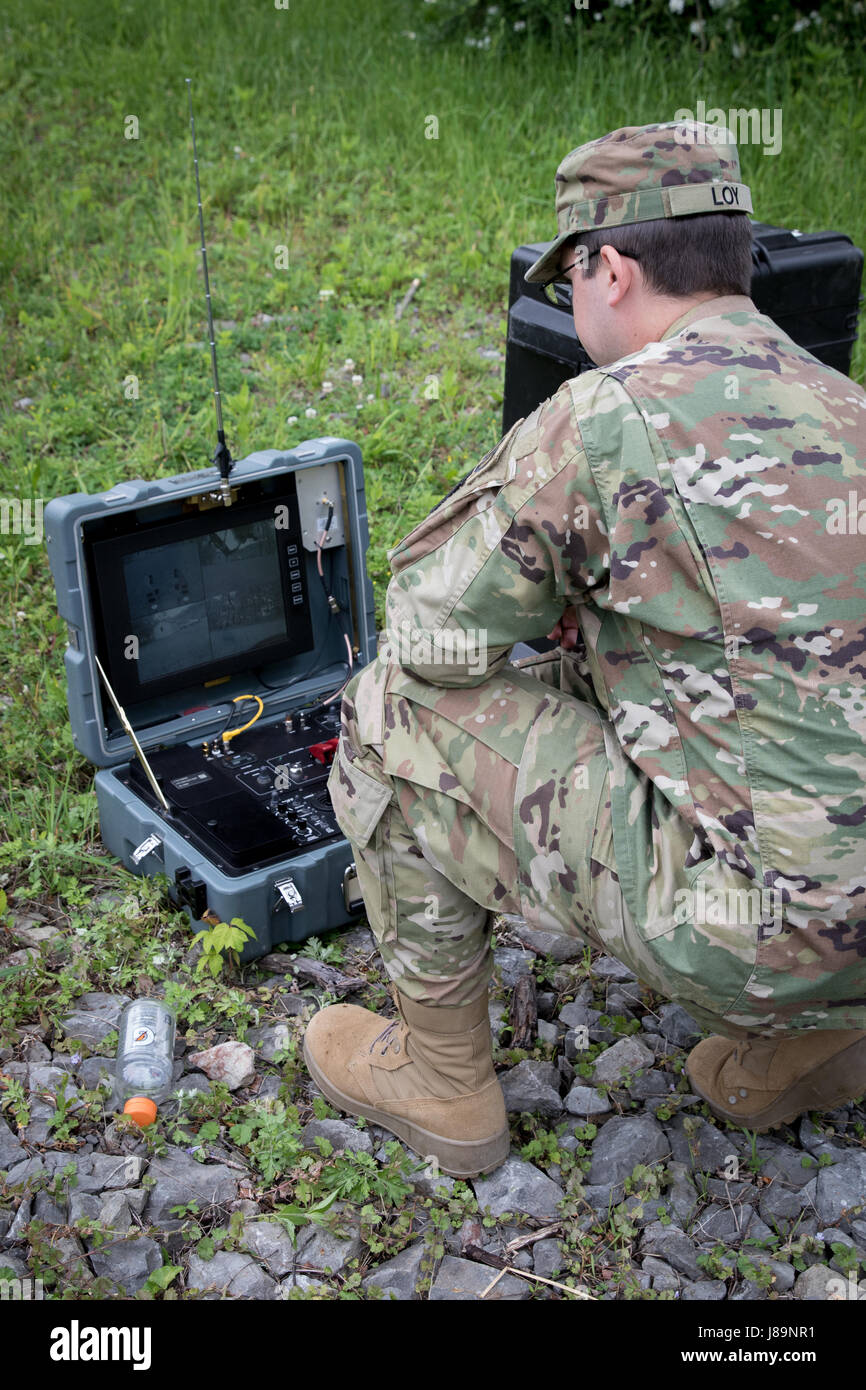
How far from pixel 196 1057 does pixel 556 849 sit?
1.10 m

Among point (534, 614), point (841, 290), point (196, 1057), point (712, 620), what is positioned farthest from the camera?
point (841, 290)

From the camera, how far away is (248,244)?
6473mm

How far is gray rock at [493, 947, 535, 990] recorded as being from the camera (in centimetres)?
311

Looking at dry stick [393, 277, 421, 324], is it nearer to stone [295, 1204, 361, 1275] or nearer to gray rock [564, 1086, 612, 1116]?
gray rock [564, 1086, 612, 1116]

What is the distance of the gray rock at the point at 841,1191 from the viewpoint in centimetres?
250

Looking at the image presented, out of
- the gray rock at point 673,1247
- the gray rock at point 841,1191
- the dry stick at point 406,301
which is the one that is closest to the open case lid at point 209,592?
the gray rock at point 673,1247

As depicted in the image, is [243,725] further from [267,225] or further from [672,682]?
[267,225]

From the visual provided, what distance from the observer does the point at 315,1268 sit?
2.38 meters

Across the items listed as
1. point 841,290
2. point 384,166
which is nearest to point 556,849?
point 841,290

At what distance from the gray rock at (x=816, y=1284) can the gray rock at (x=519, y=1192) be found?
460 mm

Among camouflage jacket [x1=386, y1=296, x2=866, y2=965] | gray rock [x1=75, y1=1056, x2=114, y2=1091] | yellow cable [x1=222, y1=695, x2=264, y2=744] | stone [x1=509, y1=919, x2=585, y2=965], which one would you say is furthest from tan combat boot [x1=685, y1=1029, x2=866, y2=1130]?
yellow cable [x1=222, y1=695, x2=264, y2=744]

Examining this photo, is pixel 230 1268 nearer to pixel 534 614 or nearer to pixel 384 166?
pixel 534 614

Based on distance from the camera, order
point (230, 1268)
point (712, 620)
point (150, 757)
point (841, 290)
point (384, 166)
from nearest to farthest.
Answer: point (712, 620) → point (230, 1268) → point (150, 757) → point (841, 290) → point (384, 166)

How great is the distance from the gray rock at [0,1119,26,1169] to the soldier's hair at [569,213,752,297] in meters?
1.99
